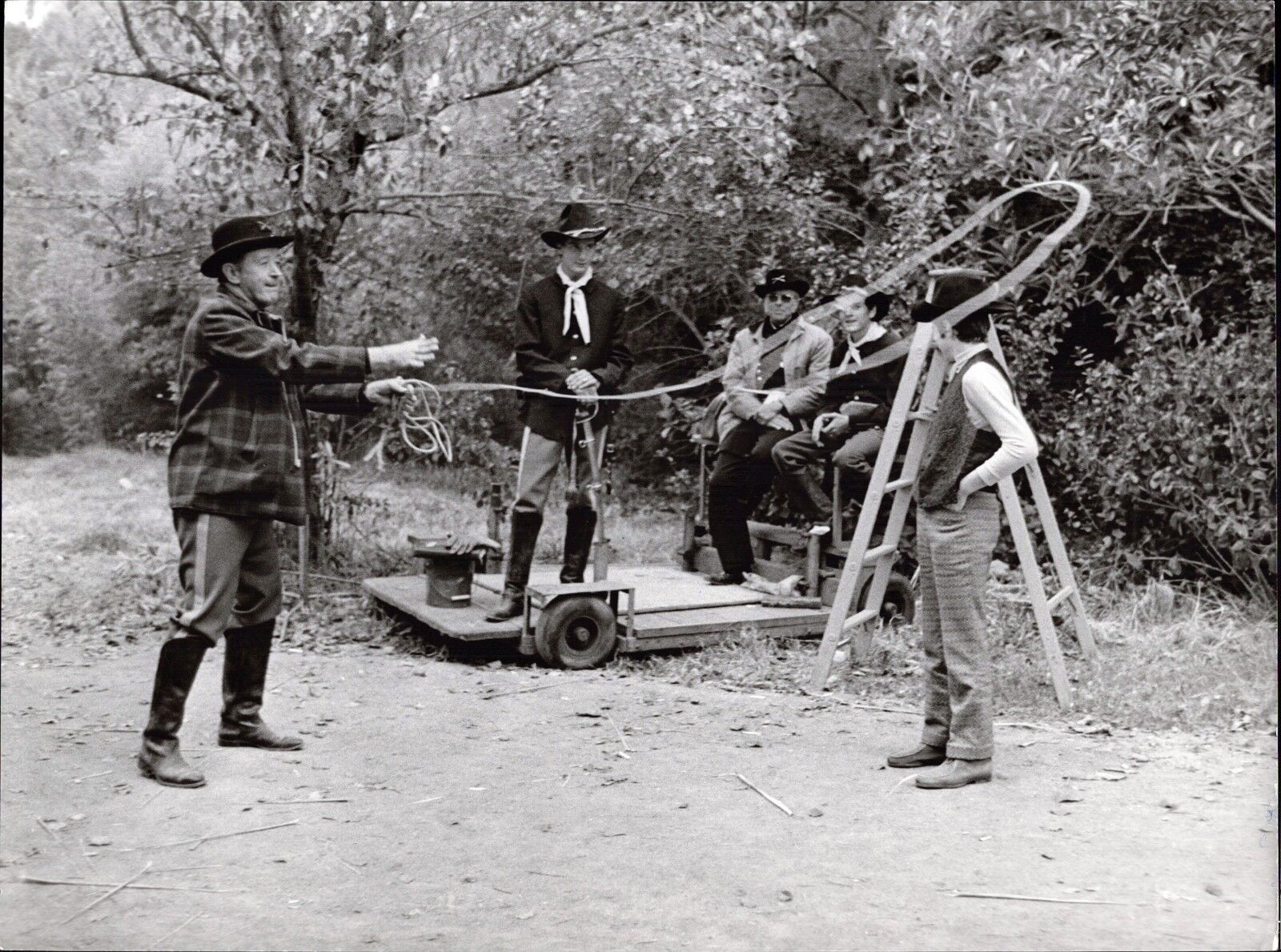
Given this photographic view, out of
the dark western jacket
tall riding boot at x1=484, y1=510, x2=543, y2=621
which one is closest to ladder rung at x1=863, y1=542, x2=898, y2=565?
the dark western jacket

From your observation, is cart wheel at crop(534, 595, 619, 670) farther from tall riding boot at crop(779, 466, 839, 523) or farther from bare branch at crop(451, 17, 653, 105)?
bare branch at crop(451, 17, 653, 105)

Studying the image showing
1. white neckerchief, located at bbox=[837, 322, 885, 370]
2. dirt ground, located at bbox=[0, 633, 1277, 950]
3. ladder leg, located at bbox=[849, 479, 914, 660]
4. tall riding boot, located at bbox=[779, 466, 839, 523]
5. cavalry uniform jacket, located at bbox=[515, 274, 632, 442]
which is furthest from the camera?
tall riding boot, located at bbox=[779, 466, 839, 523]

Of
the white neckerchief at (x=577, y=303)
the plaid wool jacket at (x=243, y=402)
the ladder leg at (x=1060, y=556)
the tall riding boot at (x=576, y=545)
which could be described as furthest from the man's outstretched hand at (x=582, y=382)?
the ladder leg at (x=1060, y=556)

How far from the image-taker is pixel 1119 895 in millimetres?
3086

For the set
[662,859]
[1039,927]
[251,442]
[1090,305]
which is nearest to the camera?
[1039,927]

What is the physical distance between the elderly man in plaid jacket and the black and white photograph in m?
0.02

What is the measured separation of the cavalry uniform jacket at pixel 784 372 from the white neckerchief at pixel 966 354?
1429 mm

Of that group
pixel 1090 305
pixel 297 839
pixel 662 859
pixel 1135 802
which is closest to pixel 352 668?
pixel 297 839

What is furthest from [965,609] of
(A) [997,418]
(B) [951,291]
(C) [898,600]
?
Result: (C) [898,600]

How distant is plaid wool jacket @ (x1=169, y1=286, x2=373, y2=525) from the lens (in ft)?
12.9

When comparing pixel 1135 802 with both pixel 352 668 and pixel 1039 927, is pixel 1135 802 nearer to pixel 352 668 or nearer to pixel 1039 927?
pixel 1039 927

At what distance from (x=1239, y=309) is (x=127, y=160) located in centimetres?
551

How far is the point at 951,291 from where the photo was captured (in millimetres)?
4168

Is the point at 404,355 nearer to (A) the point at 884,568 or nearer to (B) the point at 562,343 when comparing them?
(B) the point at 562,343
